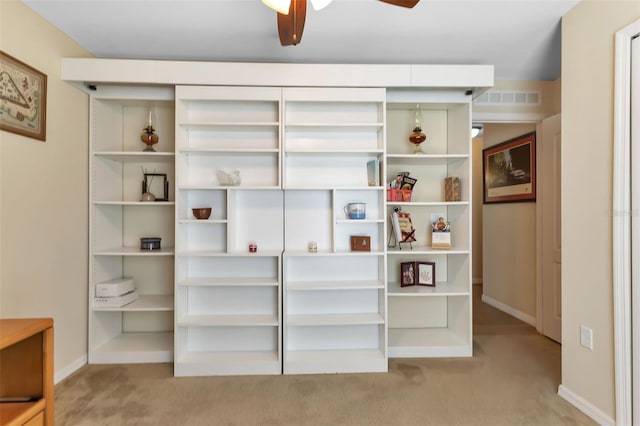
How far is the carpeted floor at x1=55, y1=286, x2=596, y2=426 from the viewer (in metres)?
1.96

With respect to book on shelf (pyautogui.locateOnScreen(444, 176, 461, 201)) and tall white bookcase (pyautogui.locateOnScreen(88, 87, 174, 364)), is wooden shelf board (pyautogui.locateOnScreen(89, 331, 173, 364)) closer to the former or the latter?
tall white bookcase (pyautogui.locateOnScreen(88, 87, 174, 364))

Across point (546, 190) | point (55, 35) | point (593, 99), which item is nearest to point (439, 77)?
point (593, 99)

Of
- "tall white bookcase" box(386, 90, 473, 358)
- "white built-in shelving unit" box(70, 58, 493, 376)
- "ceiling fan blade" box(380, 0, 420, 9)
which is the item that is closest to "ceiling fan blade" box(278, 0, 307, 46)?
"ceiling fan blade" box(380, 0, 420, 9)

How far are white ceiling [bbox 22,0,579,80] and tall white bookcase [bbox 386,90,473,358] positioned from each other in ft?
1.32

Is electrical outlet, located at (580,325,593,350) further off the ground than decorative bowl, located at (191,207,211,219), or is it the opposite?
decorative bowl, located at (191,207,211,219)

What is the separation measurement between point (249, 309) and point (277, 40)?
2.15 metres

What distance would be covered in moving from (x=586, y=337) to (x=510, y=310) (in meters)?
2.08

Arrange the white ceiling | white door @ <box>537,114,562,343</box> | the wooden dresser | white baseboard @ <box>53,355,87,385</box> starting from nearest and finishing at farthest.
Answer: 1. the wooden dresser
2. the white ceiling
3. white baseboard @ <box>53,355,87,385</box>
4. white door @ <box>537,114,562,343</box>

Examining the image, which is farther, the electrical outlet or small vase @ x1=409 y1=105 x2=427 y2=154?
small vase @ x1=409 y1=105 x2=427 y2=154

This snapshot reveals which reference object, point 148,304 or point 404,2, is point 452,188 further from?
point 148,304

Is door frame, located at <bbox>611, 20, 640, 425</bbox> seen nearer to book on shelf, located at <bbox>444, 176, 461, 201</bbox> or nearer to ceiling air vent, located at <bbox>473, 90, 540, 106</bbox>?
book on shelf, located at <bbox>444, 176, 461, 201</bbox>

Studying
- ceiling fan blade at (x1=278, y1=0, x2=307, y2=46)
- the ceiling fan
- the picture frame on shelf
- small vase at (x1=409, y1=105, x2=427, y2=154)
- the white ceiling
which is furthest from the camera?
the picture frame on shelf

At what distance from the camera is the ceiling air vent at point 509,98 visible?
3.23 metres

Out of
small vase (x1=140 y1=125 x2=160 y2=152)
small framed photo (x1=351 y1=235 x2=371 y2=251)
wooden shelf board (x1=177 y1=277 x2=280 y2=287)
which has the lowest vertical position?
wooden shelf board (x1=177 y1=277 x2=280 y2=287)
